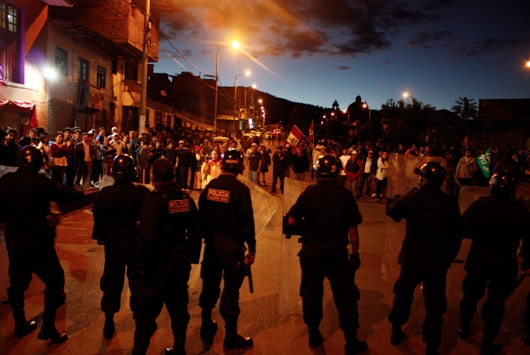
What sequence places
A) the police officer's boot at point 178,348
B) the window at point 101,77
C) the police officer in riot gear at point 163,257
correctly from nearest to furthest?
1. the police officer in riot gear at point 163,257
2. the police officer's boot at point 178,348
3. the window at point 101,77

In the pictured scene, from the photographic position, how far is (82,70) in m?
22.1

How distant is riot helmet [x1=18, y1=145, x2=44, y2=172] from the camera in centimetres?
412

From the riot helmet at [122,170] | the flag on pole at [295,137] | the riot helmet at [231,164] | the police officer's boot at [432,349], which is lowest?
the police officer's boot at [432,349]

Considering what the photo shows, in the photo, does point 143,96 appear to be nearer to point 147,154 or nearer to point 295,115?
point 147,154

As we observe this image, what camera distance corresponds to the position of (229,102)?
90.8 m

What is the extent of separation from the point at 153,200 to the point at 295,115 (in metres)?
111

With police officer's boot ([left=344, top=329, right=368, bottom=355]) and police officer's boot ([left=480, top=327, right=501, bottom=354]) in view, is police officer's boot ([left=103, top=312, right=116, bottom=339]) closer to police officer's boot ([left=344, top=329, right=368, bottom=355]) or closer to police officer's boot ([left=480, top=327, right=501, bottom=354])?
police officer's boot ([left=344, top=329, right=368, bottom=355])

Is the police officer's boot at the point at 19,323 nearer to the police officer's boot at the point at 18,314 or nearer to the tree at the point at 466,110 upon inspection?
the police officer's boot at the point at 18,314

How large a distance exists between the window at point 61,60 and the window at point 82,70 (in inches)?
49.6

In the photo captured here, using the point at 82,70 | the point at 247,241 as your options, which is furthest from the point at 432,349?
the point at 82,70

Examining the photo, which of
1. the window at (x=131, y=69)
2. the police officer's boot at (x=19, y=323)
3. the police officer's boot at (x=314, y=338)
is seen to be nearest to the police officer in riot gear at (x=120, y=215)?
the police officer's boot at (x=19, y=323)

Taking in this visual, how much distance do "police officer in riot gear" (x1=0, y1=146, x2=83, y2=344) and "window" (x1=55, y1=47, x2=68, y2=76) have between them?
17541 millimetres

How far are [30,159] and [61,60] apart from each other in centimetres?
1821

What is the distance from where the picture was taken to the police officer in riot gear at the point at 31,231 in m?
4.09
